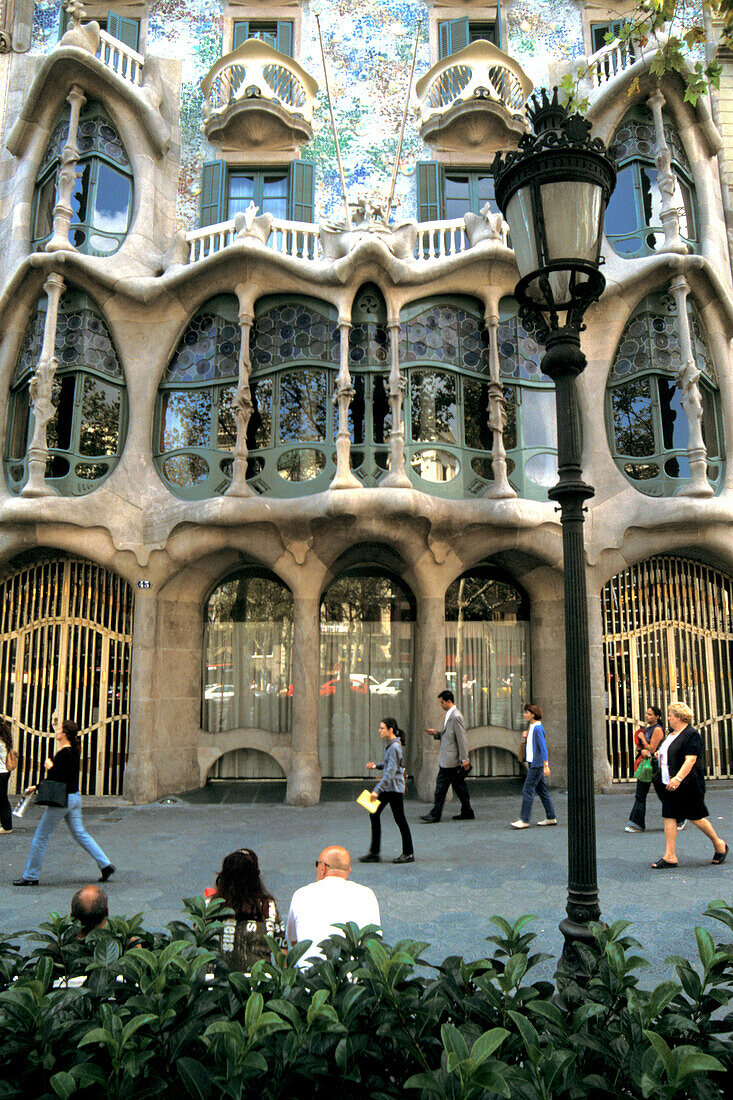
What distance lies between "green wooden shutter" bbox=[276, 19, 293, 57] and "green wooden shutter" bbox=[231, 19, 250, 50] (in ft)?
2.21

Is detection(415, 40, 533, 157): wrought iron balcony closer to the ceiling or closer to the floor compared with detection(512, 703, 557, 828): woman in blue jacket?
closer to the ceiling

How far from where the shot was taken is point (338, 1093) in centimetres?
219

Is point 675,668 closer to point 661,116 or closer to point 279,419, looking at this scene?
point 279,419

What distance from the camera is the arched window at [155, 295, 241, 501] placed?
14180mm

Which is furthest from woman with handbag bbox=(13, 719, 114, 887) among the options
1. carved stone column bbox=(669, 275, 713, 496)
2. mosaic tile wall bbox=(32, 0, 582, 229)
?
mosaic tile wall bbox=(32, 0, 582, 229)

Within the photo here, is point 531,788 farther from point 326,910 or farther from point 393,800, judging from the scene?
point 326,910

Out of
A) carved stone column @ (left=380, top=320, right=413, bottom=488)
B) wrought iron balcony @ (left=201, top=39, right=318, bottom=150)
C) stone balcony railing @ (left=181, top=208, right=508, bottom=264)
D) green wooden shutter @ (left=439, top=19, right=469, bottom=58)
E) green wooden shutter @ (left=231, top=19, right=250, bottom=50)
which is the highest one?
green wooden shutter @ (left=231, top=19, right=250, bottom=50)

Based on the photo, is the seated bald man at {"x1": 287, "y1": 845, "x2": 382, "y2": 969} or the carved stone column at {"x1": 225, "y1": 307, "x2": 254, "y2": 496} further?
the carved stone column at {"x1": 225, "y1": 307, "x2": 254, "y2": 496}

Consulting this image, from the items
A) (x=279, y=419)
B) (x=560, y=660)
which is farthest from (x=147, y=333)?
(x=560, y=660)

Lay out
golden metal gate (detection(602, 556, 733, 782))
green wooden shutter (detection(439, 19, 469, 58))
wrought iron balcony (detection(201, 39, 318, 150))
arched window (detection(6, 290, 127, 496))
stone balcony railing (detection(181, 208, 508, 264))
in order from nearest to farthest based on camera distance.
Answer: stone balcony railing (detection(181, 208, 508, 264)), arched window (detection(6, 290, 127, 496)), golden metal gate (detection(602, 556, 733, 782)), wrought iron balcony (detection(201, 39, 318, 150)), green wooden shutter (detection(439, 19, 469, 58))

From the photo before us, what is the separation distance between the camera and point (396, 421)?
43.5ft

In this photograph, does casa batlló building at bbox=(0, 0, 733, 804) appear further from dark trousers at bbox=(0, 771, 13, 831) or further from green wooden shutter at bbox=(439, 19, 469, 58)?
dark trousers at bbox=(0, 771, 13, 831)

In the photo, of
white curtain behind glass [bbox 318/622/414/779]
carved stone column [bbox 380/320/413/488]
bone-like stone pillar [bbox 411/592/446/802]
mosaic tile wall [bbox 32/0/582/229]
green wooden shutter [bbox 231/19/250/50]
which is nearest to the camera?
carved stone column [bbox 380/320/413/488]

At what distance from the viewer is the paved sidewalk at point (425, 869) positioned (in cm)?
645
